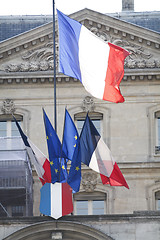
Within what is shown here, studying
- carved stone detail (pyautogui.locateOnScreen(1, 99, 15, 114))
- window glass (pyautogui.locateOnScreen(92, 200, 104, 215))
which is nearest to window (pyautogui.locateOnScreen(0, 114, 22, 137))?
carved stone detail (pyautogui.locateOnScreen(1, 99, 15, 114))

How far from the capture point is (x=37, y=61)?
180 feet

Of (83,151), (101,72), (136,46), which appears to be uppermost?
(136,46)

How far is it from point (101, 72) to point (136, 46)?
33.8ft

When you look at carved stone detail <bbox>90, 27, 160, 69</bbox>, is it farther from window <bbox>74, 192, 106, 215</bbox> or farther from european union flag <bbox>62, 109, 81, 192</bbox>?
european union flag <bbox>62, 109, 81, 192</bbox>

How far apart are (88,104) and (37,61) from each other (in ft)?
10.6

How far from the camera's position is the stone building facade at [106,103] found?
53062mm

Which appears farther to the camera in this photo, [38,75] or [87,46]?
[38,75]

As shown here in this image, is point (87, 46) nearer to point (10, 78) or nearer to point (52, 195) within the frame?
point (52, 195)

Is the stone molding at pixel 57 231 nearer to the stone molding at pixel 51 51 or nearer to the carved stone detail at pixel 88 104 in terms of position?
the carved stone detail at pixel 88 104

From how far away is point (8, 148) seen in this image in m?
50.9

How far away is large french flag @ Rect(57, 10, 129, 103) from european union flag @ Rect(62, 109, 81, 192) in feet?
5.32

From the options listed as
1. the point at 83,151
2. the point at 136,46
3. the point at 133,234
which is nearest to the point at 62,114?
the point at 136,46

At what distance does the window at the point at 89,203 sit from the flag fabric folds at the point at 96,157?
24.8 feet

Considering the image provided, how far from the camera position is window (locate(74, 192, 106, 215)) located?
52.8 m
